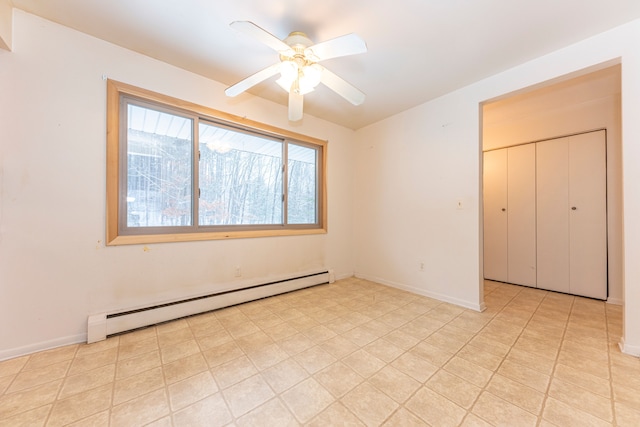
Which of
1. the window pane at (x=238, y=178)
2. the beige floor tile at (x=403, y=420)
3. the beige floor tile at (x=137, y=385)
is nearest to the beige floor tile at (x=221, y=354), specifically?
the beige floor tile at (x=137, y=385)

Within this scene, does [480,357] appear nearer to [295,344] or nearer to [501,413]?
[501,413]

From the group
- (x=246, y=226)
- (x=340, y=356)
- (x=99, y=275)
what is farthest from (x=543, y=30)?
(x=99, y=275)

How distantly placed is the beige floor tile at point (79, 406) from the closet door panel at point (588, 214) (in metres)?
4.66

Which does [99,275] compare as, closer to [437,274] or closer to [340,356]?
[340,356]

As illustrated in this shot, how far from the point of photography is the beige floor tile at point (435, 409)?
1.16 meters

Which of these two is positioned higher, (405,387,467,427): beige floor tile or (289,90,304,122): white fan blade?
(289,90,304,122): white fan blade

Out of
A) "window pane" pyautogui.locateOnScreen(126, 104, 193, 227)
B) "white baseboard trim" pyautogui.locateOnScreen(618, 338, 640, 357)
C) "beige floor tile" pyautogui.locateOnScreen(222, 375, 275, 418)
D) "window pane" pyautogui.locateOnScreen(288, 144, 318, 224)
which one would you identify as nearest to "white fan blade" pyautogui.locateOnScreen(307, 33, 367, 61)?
"window pane" pyautogui.locateOnScreen(126, 104, 193, 227)

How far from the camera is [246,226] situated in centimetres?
285

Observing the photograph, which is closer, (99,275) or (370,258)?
(99,275)

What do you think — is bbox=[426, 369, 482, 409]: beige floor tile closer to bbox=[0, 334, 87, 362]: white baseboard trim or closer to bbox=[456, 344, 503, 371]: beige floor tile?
bbox=[456, 344, 503, 371]: beige floor tile

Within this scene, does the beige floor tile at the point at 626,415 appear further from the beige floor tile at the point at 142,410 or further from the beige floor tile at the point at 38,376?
the beige floor tile at the point at 38,376

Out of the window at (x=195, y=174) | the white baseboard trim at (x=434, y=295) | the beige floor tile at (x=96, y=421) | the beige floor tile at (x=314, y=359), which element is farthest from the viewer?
the white baseboard trim at (x=434, y=295)

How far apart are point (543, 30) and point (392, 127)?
1714 millimetres

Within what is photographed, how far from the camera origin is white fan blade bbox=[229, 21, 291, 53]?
1362 millimetres
